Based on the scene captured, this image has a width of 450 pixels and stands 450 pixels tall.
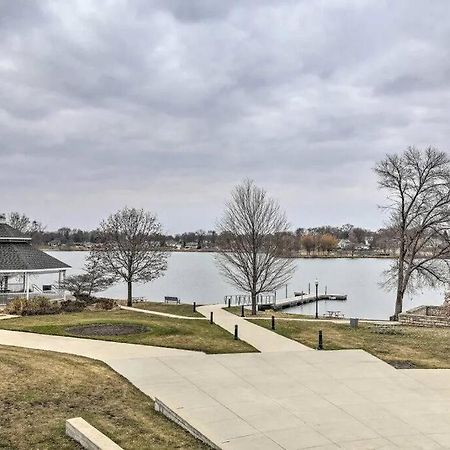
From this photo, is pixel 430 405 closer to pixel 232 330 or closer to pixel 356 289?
pixel 232 330

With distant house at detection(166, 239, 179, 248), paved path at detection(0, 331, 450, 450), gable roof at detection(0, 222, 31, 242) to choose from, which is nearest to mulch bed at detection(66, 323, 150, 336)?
paved path at detection(0, 331, 450, 450)

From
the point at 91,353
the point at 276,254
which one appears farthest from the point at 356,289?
the point at 91,353

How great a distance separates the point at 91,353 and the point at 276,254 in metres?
17.8

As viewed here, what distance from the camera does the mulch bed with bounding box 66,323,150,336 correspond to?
19.6 m

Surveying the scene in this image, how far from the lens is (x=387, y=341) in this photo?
19.8 m

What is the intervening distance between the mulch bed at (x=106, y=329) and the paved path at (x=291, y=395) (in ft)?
5.91

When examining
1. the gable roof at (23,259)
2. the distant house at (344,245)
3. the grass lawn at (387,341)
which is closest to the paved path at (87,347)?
the grass lawn at (387,341)

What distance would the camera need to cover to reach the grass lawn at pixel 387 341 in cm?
1691

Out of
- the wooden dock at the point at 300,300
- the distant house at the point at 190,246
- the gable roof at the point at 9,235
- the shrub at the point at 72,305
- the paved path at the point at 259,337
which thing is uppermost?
the distant house at the point at 190,246

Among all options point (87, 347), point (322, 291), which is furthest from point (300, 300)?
point (87, 347)

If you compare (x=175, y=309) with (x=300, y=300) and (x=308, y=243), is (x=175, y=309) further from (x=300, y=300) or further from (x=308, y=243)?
(x=308, y=243)

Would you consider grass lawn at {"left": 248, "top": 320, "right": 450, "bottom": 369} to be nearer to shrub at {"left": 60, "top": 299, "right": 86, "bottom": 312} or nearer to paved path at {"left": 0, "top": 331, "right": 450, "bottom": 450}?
paved path at {"left": 0, "top": 331, "right": 450, "bottom": 450}

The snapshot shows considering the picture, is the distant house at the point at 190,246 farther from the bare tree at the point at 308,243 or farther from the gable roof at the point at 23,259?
the gable roof at the point at 23,259

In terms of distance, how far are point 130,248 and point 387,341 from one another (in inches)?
808
